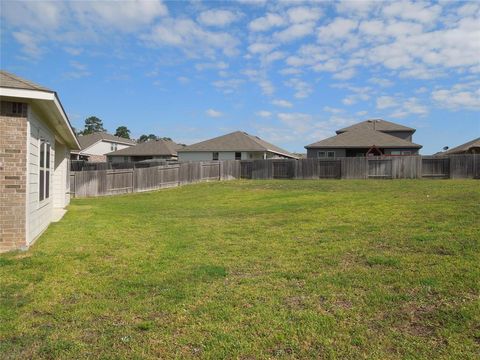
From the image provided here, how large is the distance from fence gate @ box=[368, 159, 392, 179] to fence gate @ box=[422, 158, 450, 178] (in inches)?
86.8

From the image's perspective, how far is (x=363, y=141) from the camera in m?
37.4

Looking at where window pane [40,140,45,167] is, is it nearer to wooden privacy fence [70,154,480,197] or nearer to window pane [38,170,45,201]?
window pane [38,170,45,201]

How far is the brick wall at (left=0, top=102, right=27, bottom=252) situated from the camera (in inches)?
285

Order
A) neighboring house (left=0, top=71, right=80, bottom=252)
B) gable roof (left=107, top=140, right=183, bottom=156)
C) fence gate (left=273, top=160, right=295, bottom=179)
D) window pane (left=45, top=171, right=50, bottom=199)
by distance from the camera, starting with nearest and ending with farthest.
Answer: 1. neighboring house (left=0, top=71, right=80, bottom=252)
2. window pane (left=45, top=171, right=50, bottom=199)
3. fence gate (left=273, top=160, right=295, bottom=179)
4. gable roof (left=107, top=140, right=183, bottom=156)

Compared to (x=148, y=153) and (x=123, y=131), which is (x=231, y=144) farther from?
(x=123, y=131)

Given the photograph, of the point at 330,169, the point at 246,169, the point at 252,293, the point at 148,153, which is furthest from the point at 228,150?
the point at 252,293

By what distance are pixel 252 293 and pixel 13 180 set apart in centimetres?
479

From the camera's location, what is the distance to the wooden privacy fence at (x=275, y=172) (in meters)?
23.2

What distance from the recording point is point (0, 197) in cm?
725

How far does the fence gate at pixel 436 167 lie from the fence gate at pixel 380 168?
2204 millimetres

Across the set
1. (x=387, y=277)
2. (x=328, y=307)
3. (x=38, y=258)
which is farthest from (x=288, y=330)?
(x=38, y=258)

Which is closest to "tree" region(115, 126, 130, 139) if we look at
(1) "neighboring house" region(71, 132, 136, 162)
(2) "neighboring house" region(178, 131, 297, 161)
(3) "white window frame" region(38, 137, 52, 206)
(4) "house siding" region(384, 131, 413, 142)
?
(1) "neighboring house" region(71, 132, 136, 162)

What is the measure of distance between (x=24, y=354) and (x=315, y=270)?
12.3 ft

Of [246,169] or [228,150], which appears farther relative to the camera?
[228,150]
